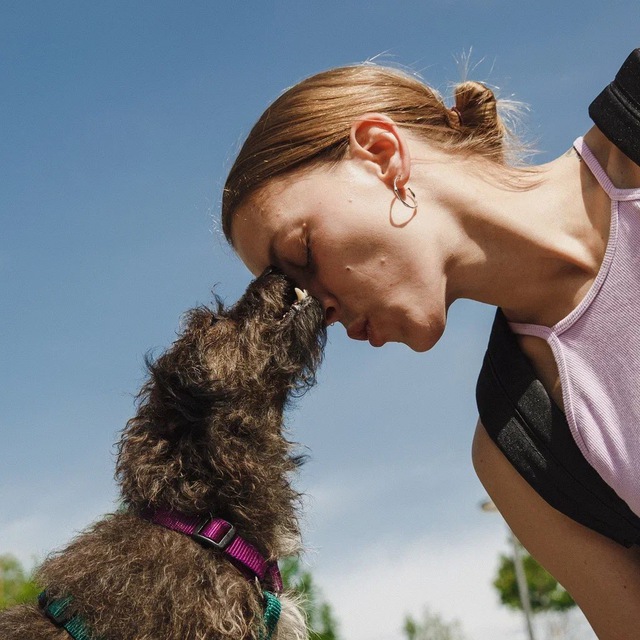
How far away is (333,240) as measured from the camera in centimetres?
283

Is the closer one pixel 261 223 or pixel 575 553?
pixel 575 553

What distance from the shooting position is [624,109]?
101 inches

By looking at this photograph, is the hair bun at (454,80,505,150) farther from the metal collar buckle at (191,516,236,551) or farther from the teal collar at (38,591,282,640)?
the teal collar at (38,591,282,640)

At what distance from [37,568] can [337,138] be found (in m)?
2.12

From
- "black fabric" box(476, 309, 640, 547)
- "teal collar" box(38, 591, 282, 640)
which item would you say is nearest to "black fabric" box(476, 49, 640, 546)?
"black fabric" box(476, 309, 640, 547)

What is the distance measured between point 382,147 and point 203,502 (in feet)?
5.21

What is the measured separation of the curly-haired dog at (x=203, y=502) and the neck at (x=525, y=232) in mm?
691

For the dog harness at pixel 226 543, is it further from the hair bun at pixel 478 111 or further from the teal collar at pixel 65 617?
the hair bun at pixel 478 111

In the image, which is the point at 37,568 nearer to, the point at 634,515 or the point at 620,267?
the point at 634,515

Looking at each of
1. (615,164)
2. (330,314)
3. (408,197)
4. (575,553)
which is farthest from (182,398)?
→ (615,164)

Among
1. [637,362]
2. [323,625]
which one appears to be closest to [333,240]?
[637,362]

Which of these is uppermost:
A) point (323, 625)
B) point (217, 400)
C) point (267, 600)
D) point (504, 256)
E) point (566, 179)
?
point (323, 625)

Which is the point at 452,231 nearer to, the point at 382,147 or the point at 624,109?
the point at 382,147

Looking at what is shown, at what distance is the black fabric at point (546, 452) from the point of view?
2.77 m
